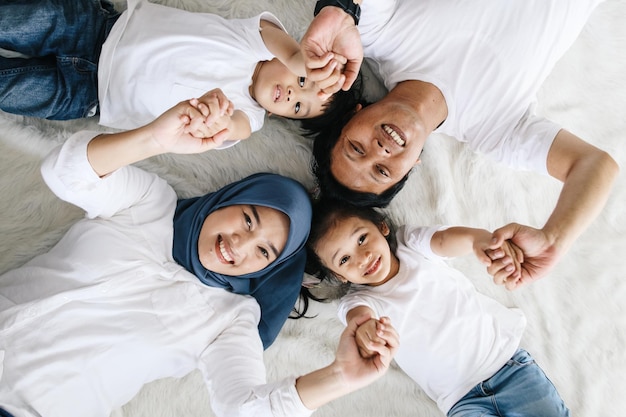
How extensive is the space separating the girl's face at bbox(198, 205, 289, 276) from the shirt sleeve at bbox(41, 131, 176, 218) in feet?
0.61

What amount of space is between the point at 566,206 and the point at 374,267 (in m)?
0.50

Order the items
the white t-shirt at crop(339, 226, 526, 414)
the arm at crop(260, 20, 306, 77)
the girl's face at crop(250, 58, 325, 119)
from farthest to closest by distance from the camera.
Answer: the white t-shirt at crop(339, 226, 526, 414), the girl's face at crop(250, 58, 325, 119), the arm at crop(260, 20, 306, 77)

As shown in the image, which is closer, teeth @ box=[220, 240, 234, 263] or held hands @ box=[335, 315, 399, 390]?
held hands @ box=[335, 315, 399, 390]

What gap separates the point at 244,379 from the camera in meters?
1.18

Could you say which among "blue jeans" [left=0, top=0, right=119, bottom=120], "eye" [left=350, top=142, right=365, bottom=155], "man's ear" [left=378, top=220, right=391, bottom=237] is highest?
"eye" [left=350, top=142, right=365, bottom=155]

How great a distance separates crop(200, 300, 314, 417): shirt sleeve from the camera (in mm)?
1101

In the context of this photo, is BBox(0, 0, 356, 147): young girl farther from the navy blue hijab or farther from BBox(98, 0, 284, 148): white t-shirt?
the navy blue hijab

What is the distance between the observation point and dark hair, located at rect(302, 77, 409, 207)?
1328 millimetres

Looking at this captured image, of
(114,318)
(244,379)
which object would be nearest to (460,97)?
(244,379)

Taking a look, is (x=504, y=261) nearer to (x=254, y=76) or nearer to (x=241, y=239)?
(x=241, y=239)

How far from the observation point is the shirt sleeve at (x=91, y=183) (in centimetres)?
107

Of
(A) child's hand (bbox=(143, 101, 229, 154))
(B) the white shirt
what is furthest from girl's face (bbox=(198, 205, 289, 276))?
(A) child's hand (bbox=(143, 101, 229, 154))

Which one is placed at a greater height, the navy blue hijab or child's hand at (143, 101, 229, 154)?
child's hand at (143, 101, 229, 154)

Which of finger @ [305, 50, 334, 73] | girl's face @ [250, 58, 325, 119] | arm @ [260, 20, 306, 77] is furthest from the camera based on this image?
girl's face @ [250, 58, 325, 119]
